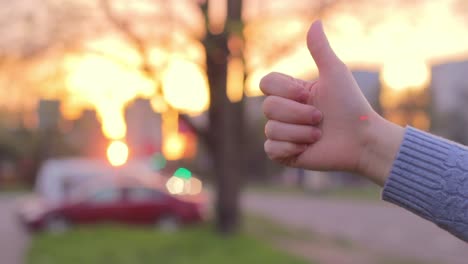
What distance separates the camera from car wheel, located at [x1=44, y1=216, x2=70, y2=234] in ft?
61.3

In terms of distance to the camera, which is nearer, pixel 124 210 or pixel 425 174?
pixel 425 174

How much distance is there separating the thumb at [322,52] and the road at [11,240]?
42.1 ft

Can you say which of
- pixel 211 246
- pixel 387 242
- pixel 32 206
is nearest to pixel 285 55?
pixel 211 246

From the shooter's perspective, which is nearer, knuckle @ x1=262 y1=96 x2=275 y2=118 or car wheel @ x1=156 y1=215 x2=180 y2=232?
knuckle @ x1=262 y1=96 x2=275 y2=118

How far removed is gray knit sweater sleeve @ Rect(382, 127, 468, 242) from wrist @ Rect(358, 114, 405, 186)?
0.02 meters

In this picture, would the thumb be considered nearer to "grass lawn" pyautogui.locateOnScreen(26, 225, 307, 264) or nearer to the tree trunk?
"grass lawn" pyautogui.locateOnScreen(26, 225, 307, 264)

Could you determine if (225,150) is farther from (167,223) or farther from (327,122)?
(327,122)

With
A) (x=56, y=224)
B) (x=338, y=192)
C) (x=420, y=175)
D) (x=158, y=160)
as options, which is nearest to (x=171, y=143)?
(x=158, y=160)

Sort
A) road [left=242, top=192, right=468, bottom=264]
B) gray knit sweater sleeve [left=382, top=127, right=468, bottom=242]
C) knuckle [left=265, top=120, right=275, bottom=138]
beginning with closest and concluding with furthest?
1. gray knit sweater sleeve [left=382, top=127, right=468, bottom=242]
2. knuckle [left=265, top=120, right=275, bottom=138]
3. road [left=242, top=192, right=468, bottom=264]

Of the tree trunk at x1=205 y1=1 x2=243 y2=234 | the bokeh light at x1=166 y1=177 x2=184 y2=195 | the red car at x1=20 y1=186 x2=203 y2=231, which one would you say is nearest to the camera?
the tree trunk at x1=205 y1=1 x2=243 y2=234

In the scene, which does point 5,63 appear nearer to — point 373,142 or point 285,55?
point 285,55

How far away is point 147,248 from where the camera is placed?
1409cm

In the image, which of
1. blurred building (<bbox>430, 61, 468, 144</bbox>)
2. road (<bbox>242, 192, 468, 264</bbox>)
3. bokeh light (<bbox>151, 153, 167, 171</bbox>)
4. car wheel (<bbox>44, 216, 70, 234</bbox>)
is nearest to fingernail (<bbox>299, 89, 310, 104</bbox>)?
road (<bbox>242, 192, 468, 264</bbox>)

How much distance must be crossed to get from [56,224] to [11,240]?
1.29 m
